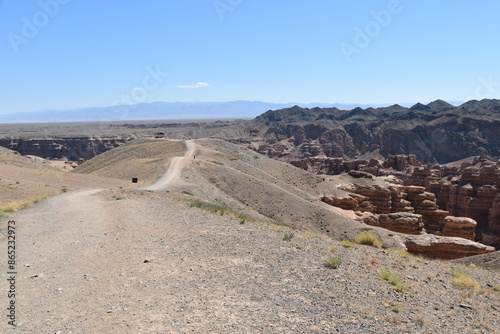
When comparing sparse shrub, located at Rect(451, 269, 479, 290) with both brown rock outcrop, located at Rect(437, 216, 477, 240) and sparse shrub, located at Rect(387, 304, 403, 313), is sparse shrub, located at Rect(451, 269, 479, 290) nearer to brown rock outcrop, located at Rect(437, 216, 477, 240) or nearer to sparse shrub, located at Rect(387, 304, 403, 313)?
sparse shrub, located at Rect(387, 304, 403, 313)

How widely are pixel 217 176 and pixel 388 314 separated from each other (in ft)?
114

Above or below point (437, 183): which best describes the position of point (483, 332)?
above

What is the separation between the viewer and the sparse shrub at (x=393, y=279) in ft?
32.2

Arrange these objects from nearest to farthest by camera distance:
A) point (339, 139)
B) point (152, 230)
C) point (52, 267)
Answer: point (52, 267), point (152, 230), point (339, 139)

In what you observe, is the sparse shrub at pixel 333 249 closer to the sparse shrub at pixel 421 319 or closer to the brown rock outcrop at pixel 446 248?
the sparse shrub at pixel 421 319

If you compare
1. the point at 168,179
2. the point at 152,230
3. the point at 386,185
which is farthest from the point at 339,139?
the point at 152,230

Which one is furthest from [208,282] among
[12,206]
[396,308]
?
[12,206]

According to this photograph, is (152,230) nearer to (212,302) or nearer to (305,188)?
(212,302)

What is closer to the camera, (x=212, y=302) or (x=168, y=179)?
(x=212, y=302)

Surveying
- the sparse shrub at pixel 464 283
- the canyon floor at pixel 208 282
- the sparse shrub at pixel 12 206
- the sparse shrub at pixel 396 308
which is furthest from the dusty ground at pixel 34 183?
the sparse shrub at pixel 464 283

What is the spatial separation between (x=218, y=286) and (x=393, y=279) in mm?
4898

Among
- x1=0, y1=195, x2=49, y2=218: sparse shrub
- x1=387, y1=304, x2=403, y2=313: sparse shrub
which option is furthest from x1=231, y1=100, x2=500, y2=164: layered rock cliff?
x1=387, y1=304, x2=403, y2=313: sparse shrub

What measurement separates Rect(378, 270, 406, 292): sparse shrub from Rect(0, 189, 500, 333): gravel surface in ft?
0.70

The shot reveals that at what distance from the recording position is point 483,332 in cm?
823
